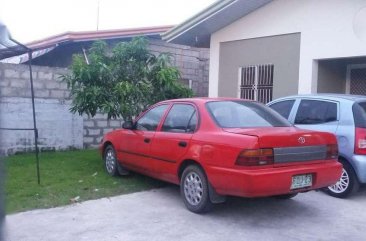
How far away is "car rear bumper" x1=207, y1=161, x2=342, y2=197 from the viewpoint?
496 cm

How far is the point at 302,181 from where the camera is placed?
17.5ft

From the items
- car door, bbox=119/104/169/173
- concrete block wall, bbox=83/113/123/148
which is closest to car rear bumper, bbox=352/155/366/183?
car door, bbox=119/104/169/173

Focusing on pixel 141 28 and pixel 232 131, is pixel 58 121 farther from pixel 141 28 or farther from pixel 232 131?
pixel 232 131

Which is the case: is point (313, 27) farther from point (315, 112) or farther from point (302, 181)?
point (302, 181)

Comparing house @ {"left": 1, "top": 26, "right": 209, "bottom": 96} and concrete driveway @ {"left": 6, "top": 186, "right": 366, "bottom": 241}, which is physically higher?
house @ {"left": 1, "top": 26, "right": 209, "bottom": 96}

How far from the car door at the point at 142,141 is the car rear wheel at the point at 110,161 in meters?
0.36

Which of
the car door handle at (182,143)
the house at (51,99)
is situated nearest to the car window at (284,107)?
the car door handle at (182,143)

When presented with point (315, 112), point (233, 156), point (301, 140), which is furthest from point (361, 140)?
point (233, 156)

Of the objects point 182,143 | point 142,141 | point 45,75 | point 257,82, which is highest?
point 45,75

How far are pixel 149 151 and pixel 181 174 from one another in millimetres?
817

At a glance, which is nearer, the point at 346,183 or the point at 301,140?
the point at 301,140

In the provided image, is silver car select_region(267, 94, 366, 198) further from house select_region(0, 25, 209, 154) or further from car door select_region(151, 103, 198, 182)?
house select_region(0, 25, 209, 154)

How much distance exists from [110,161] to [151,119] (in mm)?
1470

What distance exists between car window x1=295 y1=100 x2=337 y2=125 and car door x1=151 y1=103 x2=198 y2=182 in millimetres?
2165
